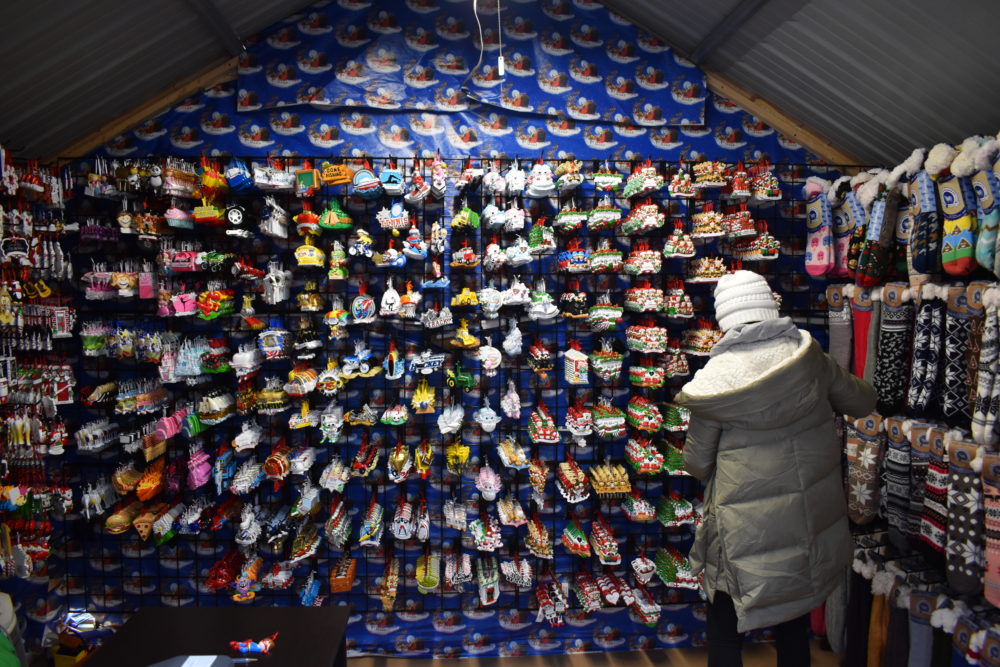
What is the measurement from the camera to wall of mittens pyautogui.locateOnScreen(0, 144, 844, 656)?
9.42 ft

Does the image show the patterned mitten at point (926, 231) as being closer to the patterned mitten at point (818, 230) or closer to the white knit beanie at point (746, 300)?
the patterned mitten at point (818, 230)

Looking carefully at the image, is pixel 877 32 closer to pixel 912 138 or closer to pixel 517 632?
pixel 912 138

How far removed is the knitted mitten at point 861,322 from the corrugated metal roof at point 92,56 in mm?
4154

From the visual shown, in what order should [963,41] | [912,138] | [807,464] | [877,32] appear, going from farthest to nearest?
[912,138], [877,32], [963,41], [807,464]

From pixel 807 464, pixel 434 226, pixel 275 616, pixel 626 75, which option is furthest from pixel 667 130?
pixel 275 616

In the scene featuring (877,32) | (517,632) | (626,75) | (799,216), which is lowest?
(517,632)

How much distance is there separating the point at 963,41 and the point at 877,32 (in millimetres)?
347

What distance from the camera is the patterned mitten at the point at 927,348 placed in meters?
2.44

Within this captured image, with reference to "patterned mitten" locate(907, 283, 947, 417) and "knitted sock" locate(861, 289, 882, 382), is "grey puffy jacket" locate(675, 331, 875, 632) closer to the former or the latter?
"patterned mitten" locate(907, 283, 947, 417)

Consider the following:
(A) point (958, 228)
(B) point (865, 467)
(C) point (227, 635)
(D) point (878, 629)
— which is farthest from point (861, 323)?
(C) point (227, 635)

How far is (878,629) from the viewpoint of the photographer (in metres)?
2.65

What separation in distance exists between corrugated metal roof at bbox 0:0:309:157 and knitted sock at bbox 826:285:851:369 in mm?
4108

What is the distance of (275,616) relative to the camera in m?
1.93

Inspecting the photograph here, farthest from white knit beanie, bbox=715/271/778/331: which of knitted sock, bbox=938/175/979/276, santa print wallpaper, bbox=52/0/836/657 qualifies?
santa print wallpaper, bbox=52/0/836/657
